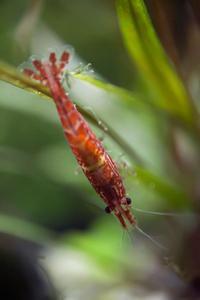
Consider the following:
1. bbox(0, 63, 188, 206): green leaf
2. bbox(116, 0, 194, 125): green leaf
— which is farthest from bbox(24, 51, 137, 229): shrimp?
bbox(116, 0, 194, 125): green leaf

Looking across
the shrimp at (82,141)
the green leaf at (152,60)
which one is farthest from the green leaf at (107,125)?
the green leaf at (152,60)

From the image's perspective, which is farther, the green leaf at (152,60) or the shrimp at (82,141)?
the green leaf at (152,60)

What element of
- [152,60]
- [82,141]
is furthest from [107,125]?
[82,141]

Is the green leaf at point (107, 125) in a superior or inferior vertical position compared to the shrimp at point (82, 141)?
superior

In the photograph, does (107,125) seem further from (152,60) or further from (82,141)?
A: (82,141)

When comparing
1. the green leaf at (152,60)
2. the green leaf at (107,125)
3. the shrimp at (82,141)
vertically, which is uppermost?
the green leaf at (152,60)

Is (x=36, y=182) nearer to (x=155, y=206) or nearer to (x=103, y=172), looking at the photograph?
(x=155, y=206)

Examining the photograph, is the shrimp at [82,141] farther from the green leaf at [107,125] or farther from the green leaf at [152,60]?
the green leaf at [152,60]
